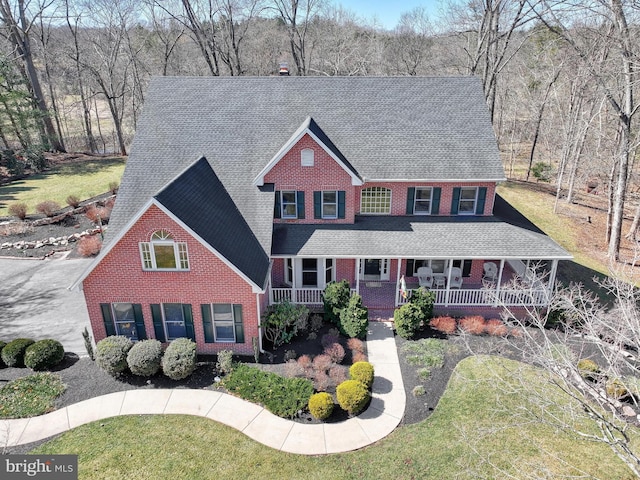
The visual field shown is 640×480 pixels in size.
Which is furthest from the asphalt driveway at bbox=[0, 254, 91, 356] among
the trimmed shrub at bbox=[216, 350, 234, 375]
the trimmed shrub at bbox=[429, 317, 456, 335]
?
the trimmed shrub at bbox=[429, 317, 456, 335]

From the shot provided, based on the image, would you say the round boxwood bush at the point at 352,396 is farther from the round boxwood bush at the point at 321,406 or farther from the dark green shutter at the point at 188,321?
the dark green shutter at the point at 188,321

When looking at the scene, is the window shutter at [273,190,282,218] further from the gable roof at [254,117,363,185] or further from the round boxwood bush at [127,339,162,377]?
the round boxwood bush at [127,339,162,377]

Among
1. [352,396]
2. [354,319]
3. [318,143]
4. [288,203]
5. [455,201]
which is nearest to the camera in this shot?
[352,396]

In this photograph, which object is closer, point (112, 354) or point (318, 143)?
point (112, 354)

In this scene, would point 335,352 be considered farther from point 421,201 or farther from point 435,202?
point 435,202

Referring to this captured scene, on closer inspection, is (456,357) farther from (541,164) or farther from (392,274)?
(541,164)

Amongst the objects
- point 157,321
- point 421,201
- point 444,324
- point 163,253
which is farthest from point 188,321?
point 421,201
